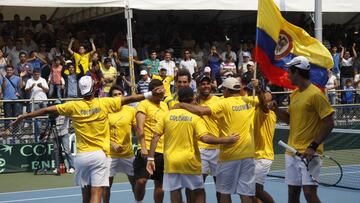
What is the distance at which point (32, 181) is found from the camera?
16.0 m

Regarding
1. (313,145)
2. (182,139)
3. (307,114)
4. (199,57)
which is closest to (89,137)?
(182,139)

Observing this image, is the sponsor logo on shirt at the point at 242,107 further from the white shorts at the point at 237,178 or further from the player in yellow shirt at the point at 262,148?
the white shorts at the point at 237,178

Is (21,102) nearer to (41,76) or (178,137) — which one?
(41,76)

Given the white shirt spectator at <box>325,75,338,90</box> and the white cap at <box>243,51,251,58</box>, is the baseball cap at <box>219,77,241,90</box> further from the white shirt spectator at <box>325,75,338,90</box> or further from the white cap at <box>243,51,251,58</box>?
the white cap at <box>243,51,251,58</box>

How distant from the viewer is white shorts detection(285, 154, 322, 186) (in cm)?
779

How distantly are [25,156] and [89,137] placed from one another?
905 cm

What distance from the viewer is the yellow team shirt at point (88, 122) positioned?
9062 millimetres

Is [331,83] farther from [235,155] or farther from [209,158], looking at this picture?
[235,155]

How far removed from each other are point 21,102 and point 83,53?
11.9 ft

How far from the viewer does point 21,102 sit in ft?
59.9

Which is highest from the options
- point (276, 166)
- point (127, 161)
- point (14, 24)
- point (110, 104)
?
point (14, 24)

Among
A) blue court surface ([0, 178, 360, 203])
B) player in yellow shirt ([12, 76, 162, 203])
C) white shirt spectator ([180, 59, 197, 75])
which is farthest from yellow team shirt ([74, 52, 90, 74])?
player in yellow shirt ([12, 76, 162, 203])

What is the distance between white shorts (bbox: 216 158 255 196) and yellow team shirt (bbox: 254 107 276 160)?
666 mm

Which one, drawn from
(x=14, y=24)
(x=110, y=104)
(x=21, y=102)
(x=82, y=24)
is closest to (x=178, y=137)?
(x=110, y=104)
